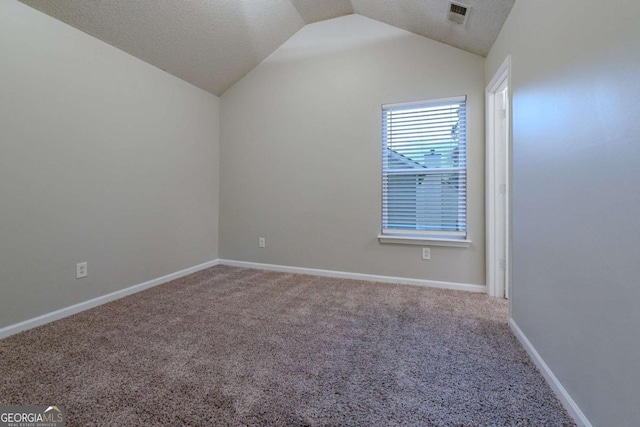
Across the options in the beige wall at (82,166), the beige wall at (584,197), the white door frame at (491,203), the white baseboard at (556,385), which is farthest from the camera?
the white door frame at (491,203)

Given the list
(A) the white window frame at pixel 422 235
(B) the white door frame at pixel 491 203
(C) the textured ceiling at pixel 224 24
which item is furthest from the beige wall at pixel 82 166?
(B) the white door frame at pixel 491 203

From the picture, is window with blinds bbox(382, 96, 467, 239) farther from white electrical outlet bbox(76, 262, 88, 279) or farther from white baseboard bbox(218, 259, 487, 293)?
white electrical outlet bbox(76, 262, 88, 279)

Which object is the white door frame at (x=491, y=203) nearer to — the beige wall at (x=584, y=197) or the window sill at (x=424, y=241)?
the window sill at (x=424, y=241)

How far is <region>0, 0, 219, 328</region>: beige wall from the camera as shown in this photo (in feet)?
6.61

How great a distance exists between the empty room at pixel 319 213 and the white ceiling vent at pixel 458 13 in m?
0.02

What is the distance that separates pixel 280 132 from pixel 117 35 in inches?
71.3

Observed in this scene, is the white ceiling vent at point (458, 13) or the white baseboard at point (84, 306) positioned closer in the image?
the white baseboard at point (84, 306)

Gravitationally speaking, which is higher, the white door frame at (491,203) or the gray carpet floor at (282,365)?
the white door frame at (491,203)

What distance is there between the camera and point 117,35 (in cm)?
253

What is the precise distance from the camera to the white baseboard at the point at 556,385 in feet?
3.95

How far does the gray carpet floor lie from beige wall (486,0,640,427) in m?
0.34

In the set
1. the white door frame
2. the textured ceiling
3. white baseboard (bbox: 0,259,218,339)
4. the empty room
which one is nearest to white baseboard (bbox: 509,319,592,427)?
the empty room

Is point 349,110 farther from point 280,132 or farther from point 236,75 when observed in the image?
point 236,75

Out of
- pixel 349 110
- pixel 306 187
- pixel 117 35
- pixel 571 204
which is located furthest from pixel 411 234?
pixel 117 35
